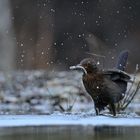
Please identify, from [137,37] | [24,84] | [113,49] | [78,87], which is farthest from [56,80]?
[137,37]

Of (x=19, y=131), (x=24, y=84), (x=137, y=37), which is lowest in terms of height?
(x=19, y=131)

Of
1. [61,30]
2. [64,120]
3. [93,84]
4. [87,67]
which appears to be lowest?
[64,120]

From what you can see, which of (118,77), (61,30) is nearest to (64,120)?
(118,77)

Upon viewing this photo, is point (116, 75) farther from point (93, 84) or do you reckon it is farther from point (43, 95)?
point (43, 95)

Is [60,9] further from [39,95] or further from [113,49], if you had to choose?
[39,95]

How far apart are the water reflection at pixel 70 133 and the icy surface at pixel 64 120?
0.16 m

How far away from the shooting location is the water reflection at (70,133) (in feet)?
21.1

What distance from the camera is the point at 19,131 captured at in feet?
22.3

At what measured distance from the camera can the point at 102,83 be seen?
7.39 metres

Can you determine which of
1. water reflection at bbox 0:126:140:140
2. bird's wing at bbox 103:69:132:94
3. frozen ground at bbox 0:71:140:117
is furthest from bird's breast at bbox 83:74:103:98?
frozen ground at bbox 0:71:140:117

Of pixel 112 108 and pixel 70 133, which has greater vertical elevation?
pixel 112 108

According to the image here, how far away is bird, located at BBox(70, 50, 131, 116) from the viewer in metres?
7.34

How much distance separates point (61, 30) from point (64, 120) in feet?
38.9

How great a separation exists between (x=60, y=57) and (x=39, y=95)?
6679 millimetres
